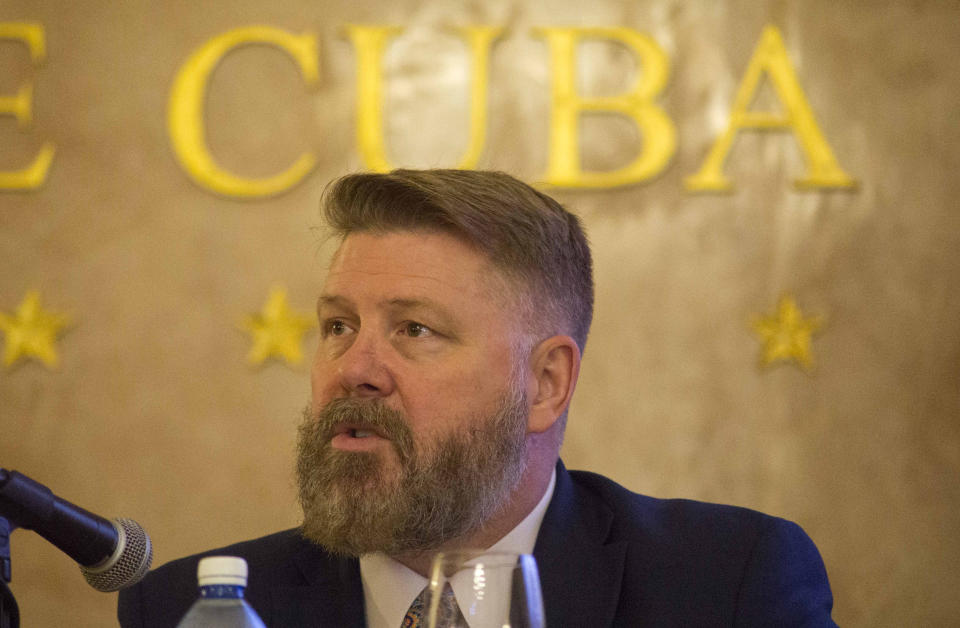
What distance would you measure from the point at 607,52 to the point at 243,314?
122 cm

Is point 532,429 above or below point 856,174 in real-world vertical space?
below

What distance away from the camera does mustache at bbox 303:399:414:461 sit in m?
1.62

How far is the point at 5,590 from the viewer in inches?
39.1

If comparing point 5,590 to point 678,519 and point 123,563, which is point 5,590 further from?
point 678,519

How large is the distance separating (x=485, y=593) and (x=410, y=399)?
0.66 metres

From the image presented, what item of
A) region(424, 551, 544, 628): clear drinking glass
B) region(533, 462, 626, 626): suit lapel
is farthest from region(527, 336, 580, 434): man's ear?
region(424, 551, 544, 628): clear drinking glass

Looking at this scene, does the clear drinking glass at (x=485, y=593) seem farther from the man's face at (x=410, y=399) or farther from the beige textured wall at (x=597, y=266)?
the beige textured wall at (x=597, y=266)

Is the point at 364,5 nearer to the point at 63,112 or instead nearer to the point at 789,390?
the point at 63,112

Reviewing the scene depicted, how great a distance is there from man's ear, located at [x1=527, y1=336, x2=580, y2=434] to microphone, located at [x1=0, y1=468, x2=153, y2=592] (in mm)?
850

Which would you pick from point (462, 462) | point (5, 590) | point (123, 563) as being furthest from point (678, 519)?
point (5, 590)

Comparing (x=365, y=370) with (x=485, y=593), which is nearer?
(x=485, y=593)

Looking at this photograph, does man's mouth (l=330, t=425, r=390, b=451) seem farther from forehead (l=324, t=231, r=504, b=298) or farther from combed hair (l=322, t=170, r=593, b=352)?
combed hair (l=322, t=170, r=593, b=352)

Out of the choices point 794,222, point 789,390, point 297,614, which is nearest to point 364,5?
point 794,222

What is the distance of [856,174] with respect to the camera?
301 centimetres
